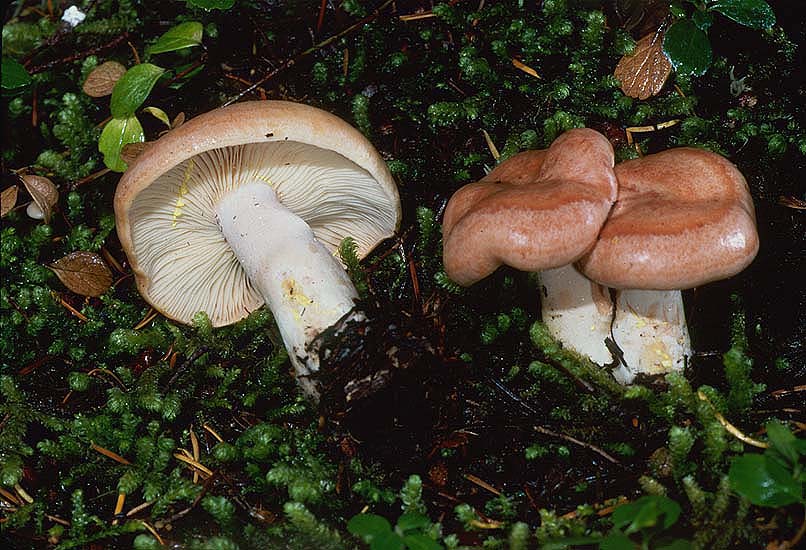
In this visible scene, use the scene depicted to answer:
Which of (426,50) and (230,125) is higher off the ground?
(230,125)

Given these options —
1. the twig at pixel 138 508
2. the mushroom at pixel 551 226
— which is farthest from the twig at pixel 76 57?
the twig at pixel 138 508

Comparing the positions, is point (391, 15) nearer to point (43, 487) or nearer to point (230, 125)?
point (230, 125)

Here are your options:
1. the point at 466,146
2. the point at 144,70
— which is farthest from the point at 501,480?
the point at 144,70

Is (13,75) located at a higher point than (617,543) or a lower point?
higher

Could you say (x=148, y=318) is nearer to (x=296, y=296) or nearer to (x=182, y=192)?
(x=182, y=192)

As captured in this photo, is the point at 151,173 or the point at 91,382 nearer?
the point at 151,173

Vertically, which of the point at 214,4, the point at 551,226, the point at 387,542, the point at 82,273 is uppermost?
the point at 214,4

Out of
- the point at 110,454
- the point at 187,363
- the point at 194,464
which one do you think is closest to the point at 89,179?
the point at 187,363
